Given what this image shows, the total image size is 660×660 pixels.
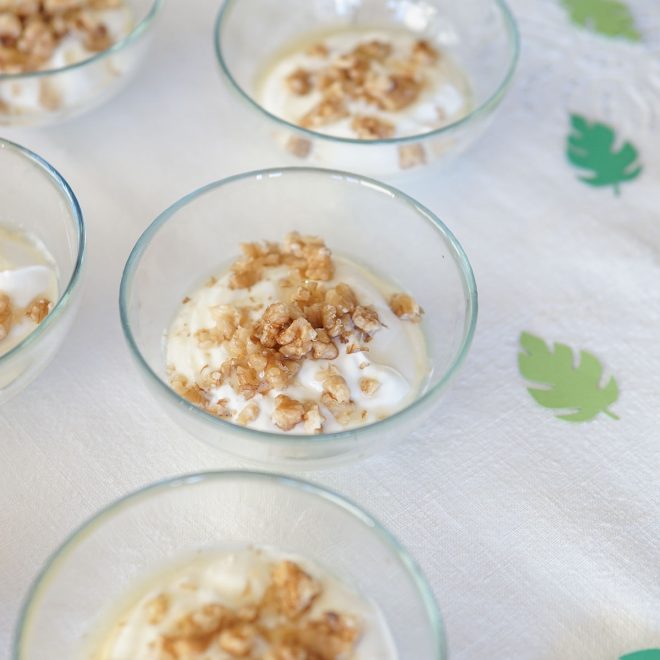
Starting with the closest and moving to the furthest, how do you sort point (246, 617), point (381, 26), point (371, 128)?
point (246, 617) < point (371, 128) < point (381, 26)

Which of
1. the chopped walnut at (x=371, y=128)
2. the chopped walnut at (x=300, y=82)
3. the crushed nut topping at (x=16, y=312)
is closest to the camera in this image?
the crushed nut topping at (x=16, y=312)

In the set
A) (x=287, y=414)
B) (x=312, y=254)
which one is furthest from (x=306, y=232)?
(x=287, y=414)

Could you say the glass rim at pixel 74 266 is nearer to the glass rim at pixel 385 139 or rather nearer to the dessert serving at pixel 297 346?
the dessert serving at pixel 297 346

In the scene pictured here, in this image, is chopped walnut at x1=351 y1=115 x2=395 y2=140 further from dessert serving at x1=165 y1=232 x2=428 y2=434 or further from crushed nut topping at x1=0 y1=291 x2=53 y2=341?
crushed nut topping at x1=0 y1=291 x2=53 y2=341

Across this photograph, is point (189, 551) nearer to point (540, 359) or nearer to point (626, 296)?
point (540, 359)

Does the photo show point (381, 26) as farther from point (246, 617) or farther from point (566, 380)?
point (246, 617)

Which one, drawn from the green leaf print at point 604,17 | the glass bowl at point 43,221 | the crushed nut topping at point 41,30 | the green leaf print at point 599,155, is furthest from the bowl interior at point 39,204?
the green leaf print at point 604,17

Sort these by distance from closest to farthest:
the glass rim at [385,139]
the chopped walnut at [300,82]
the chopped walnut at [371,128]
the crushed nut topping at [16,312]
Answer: the crushed nut topping at [16,312] → the glass rim at [385,139] → the chopped walnut at [371,128] → the chopped walnut at [300,82]
